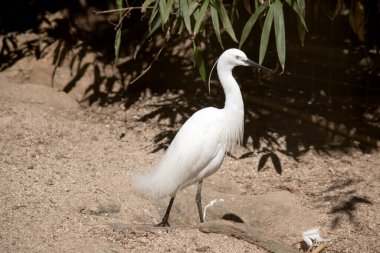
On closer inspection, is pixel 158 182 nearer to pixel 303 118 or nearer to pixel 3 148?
pixel 3 148

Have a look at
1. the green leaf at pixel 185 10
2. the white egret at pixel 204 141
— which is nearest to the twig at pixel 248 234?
the white egret at pixel 204 141

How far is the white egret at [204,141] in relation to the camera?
3365 mm

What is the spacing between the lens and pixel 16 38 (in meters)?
5.82

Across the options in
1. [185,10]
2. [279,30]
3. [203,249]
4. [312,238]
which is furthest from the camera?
[185,10]

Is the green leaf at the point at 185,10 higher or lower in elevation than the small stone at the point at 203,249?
higher

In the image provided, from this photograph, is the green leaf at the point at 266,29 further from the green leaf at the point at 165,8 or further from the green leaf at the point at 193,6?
the green leaf at the point at 165,8

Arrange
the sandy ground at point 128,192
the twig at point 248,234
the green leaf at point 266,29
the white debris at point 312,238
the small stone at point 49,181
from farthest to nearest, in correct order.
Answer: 1. the small stone at point 49,181
2. the green leaf at point 266,29
3. the white debris at point 312,238
4. the sandy ground at point 128,192
5. the twig at point 248,234

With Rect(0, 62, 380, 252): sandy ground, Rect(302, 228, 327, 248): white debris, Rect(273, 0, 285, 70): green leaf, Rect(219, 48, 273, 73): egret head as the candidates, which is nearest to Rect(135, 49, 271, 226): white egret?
Rect(219, 48, 273, 73): egret head

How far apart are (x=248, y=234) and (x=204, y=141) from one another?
672mm

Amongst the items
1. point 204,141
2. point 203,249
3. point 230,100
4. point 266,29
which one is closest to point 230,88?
point 230,100

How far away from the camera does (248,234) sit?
2986 mm

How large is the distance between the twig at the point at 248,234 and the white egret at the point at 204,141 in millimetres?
351

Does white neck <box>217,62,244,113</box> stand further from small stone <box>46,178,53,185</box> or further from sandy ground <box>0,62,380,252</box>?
small stone <box>46,178,53,185</box>

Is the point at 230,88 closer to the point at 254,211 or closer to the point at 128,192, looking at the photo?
the point at 254,211
